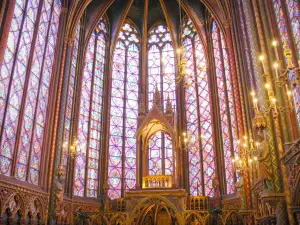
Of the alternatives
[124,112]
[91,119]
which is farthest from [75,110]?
[124,112]

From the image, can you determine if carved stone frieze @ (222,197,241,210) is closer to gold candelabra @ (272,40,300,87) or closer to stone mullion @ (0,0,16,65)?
gold candelabra @ (272,40,300,87)

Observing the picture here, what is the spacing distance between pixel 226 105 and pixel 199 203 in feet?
17.0

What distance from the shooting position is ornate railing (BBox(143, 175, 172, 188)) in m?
17.0

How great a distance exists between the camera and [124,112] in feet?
70.0

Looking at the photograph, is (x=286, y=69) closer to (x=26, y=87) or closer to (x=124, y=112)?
(x=26, y=87)

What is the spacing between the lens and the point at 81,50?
20062mm

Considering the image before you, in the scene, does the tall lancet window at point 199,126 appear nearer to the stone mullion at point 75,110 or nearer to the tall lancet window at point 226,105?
the tall lancet window at point 226,105

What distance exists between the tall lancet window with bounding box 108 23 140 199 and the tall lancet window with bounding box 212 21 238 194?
206 inches

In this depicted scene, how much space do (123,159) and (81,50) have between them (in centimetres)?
669

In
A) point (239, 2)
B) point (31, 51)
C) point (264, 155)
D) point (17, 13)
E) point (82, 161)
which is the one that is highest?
point (239, 2)

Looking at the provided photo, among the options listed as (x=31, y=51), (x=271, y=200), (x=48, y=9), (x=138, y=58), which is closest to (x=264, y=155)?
(x=271, y=200)

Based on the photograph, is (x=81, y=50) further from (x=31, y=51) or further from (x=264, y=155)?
(x=264, y=155)

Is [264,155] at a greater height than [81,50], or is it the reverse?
[81,50]

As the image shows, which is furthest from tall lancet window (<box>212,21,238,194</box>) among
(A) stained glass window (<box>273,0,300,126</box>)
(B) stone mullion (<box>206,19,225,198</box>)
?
(A) stained glass window (<box>273,0,300,126</box>)
